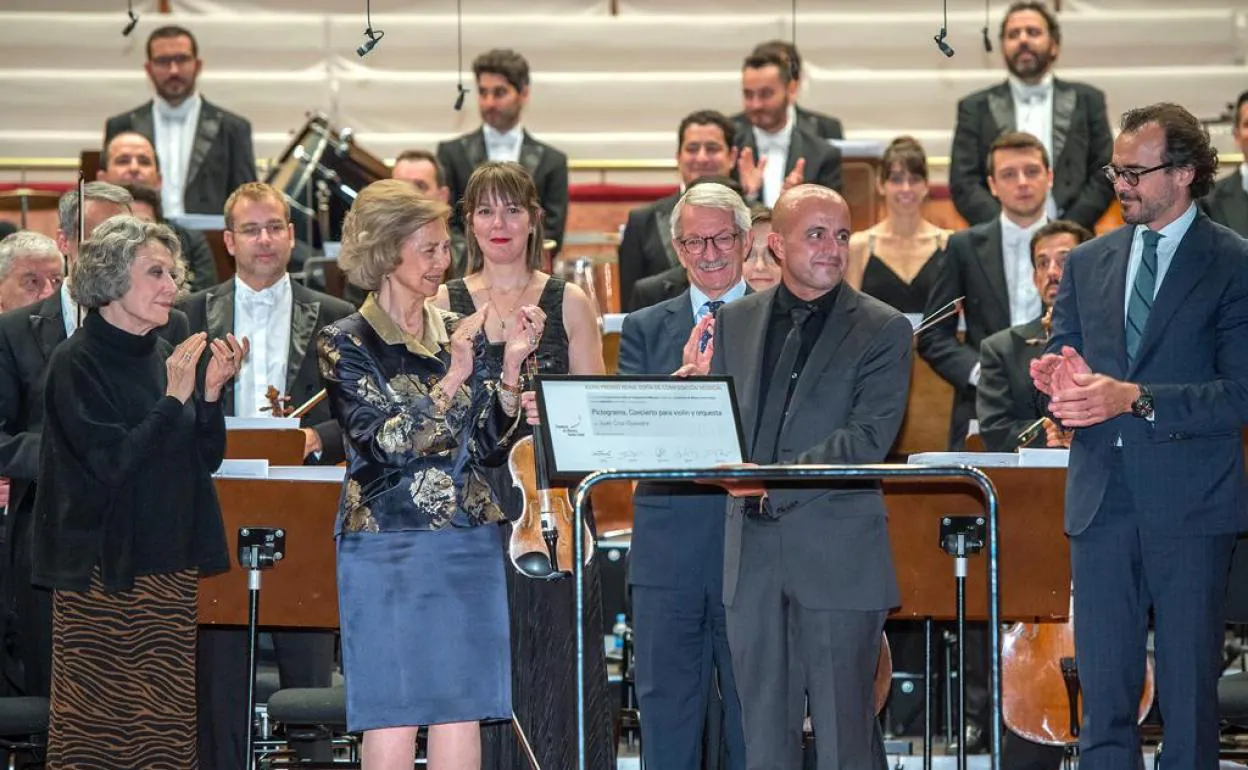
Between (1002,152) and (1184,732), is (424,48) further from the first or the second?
(1184,732)

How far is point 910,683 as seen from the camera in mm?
6461

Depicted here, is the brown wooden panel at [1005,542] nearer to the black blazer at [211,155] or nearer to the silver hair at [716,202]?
the silver hair at [716,202]

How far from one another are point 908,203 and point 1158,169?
288cm

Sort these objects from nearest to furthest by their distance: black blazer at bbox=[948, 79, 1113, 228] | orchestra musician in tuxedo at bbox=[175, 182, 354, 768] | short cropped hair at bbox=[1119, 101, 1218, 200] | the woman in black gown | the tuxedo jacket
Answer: short cropped hair at bbox=[1119, 101, 1218, 200] < the tuxedo jacket < orchestra musician in tuxedo at bbox=[175, 182, 354, 768] < the woman in black gown < black blazer at bbox=[948, 79, 1113, 228]

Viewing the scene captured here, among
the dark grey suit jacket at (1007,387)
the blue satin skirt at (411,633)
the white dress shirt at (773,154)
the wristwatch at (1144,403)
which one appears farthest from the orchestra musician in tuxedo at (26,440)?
the white dress shirt at (773,154)

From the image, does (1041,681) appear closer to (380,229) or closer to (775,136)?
(380,229)

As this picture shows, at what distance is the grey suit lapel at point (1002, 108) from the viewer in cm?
806

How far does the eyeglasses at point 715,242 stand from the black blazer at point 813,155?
2815 mm

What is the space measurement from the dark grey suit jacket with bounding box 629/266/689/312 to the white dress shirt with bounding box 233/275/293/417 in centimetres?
124

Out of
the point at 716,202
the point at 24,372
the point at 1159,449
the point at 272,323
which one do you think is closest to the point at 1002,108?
the point at 716,202

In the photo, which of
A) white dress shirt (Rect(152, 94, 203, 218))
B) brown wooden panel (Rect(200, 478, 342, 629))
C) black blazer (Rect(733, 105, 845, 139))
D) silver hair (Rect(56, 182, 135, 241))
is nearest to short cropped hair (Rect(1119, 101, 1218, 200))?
brown wooden panel (Rect(200, 478, 342, 629))

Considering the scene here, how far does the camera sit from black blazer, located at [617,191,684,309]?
738 cm

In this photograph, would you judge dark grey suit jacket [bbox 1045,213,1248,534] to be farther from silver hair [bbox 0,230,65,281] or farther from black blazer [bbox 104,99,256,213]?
black blazer [bbox 104,99,256,213]

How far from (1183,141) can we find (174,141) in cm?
528
